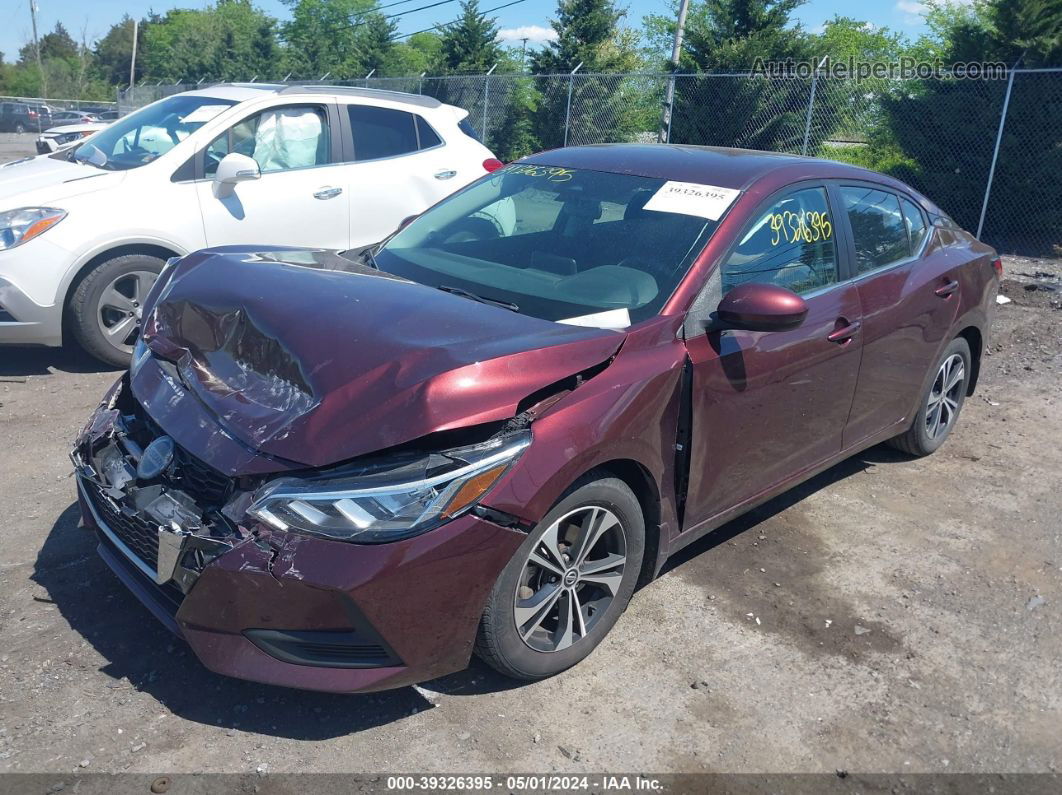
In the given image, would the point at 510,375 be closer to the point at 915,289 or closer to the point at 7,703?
the point at 7,703

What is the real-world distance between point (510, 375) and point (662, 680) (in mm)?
1263

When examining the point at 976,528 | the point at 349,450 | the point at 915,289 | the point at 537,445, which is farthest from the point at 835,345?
the point at 349,450

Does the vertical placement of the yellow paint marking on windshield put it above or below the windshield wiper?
above

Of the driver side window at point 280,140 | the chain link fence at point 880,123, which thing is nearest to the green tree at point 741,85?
the chain link fence at point 880,123

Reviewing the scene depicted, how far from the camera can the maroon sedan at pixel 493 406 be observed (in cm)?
264

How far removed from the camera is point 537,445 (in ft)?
9.17

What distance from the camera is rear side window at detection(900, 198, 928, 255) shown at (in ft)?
15.8

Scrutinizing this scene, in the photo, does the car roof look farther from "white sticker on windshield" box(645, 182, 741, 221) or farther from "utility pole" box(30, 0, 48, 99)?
"utility pole" box(30, 0, 48, 99)

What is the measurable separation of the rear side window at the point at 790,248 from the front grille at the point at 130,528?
7.28 ft

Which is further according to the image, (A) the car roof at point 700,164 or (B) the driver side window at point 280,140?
(B) the driver side window at point 280,140

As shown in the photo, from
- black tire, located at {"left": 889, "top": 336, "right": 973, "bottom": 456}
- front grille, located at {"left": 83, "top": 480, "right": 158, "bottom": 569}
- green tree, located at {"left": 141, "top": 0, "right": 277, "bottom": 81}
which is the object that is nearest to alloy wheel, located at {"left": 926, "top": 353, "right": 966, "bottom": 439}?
black tire, located at {"left": 889, "top": 336, "right": 973, "bottom": 456}

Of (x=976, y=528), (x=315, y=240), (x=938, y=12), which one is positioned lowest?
(x=976, y=528)

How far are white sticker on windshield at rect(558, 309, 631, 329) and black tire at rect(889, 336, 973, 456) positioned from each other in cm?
245

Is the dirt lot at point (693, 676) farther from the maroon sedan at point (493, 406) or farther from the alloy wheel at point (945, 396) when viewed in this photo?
the alloy wheel at point (945, 396)
